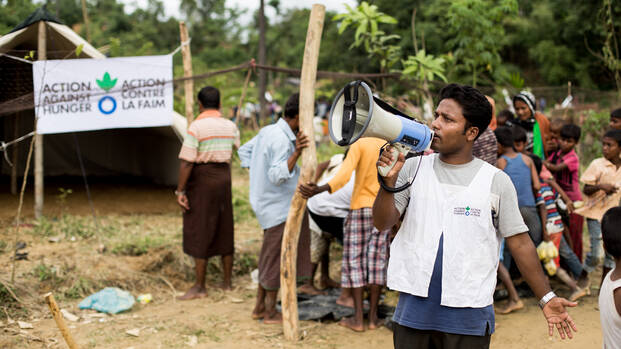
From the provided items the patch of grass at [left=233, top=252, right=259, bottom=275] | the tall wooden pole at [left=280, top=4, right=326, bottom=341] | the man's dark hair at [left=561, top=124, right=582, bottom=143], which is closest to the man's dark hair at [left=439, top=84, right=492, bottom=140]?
the tall wooden pole at [left=280, top=4, right=326, bottom=341]

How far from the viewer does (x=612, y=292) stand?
7.10 feet

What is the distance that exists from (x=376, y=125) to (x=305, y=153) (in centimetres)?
166

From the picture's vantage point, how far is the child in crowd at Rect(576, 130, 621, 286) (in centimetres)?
421

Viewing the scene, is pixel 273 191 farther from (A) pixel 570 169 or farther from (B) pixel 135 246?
(A) pixel 570 169

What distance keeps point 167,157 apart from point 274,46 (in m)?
25.4

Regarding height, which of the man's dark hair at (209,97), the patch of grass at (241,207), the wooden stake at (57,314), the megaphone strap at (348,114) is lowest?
the patch of grass at (241,207)

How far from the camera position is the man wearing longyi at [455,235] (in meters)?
2.04

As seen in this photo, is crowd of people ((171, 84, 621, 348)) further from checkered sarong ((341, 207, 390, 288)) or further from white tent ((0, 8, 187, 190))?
white tent ((0, 8, 187, 190))

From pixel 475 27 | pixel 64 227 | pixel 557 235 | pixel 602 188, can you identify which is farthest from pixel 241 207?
pixel 602 188

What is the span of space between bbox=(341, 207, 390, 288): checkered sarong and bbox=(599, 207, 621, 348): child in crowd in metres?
1.83

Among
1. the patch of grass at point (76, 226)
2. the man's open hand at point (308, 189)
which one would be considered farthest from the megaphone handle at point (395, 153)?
the patch of grass at point (76, 226)


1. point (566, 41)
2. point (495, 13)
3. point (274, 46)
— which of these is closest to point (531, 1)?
point (566, 41)

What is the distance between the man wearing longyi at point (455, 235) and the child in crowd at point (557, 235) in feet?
8.42

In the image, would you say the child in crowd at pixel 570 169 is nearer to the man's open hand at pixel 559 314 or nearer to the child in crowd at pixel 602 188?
the child in crowd at pixel 602 188
